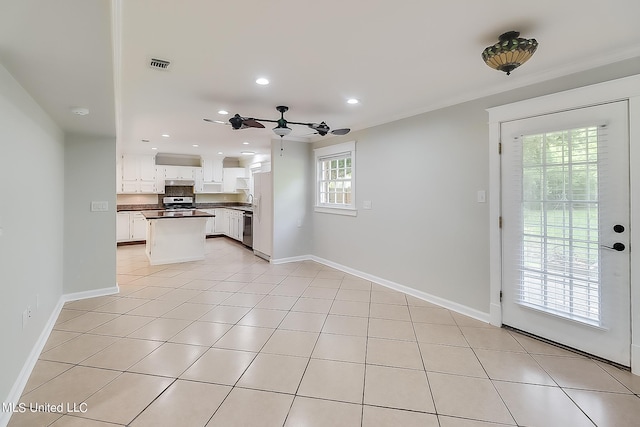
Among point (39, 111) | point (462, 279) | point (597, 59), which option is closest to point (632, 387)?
point (462, 279)

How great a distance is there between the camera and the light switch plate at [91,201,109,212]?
3779 millimetres

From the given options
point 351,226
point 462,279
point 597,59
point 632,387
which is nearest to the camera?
point 632,387

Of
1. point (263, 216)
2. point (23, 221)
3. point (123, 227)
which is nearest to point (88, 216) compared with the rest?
point (23, 221)

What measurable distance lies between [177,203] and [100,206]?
15.1 feet

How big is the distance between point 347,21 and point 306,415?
2.43 meters

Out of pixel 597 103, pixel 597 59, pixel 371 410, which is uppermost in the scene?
pixel 597 59

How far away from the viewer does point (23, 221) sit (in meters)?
2.14

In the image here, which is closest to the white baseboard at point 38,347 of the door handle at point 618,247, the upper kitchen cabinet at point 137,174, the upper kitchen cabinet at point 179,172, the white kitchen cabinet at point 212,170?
the door handle at point 618,247

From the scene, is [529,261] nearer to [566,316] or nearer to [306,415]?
[566,316]

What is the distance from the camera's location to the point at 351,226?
16.1ft

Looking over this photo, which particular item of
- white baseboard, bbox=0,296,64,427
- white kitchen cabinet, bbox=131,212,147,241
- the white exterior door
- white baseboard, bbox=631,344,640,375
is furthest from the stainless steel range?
white baseboard, bbox=631,344,640,375

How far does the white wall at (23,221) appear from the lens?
1.80m

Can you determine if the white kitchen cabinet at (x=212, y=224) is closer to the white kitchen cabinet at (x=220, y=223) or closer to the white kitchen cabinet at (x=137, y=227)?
the white kitchen cabinet at (x=220, y=223)

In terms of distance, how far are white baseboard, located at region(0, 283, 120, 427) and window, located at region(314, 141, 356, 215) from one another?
349 cm
